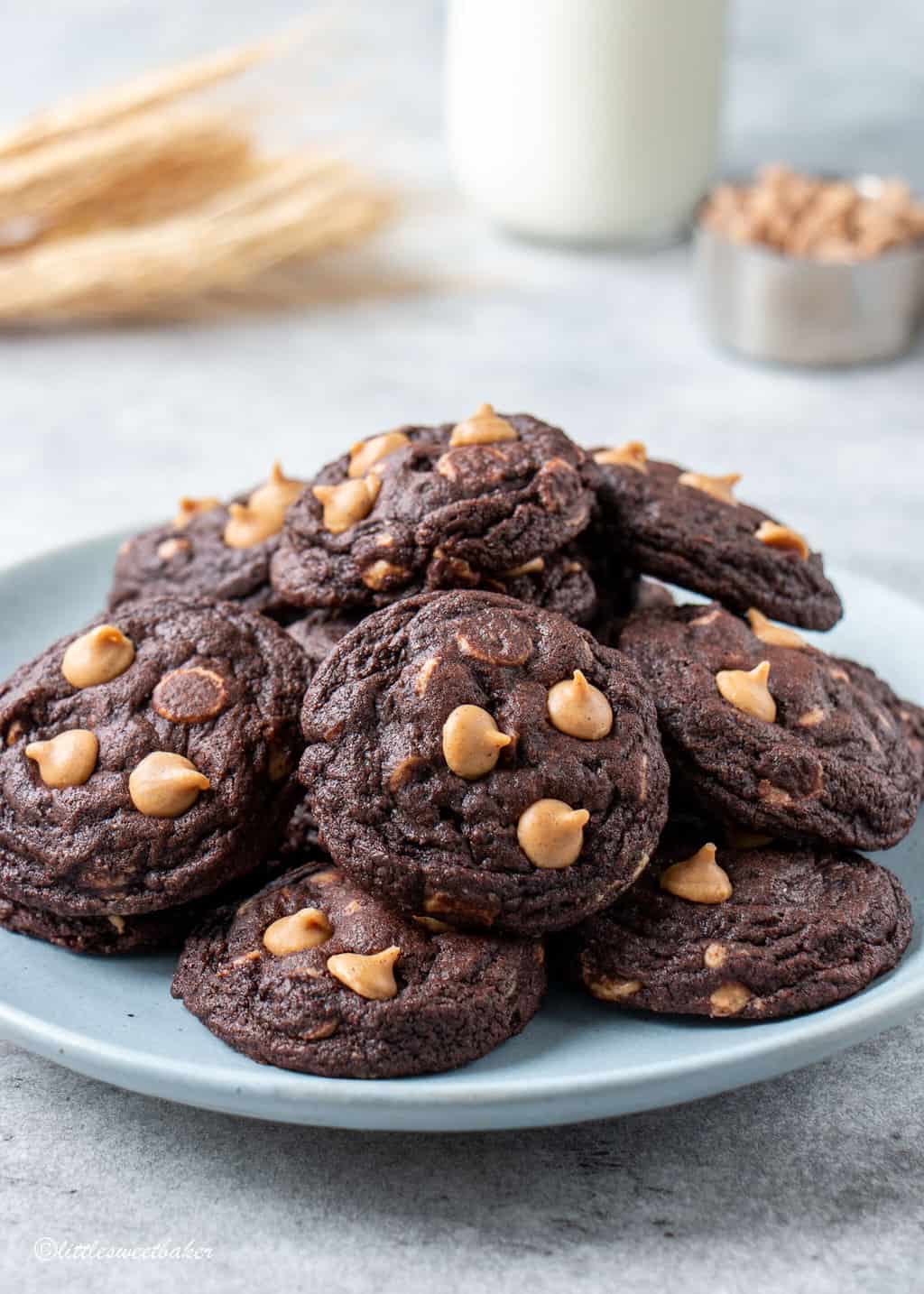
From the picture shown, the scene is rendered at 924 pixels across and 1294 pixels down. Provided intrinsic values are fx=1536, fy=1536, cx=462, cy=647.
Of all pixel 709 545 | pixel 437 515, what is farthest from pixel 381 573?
pixel 709 545

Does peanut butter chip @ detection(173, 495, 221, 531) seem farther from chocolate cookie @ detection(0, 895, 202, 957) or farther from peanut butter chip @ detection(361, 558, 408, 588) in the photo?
chocolate cookie @ detection(0, 895, 202, 957)

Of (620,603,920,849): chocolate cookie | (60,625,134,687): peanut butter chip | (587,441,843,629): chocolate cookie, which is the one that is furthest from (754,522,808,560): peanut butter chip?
(60,625,134,687): peanut butter chip

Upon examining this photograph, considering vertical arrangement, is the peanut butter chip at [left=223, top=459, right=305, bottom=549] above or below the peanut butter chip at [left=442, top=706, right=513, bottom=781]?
below

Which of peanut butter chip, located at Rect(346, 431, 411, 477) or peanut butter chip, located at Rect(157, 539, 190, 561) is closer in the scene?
peanut butter chip, located at Rect(346, 431, 411, 477)

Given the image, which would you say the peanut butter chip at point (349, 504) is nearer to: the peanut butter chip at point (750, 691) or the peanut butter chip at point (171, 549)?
the peanut butter chip at point (171, 549)

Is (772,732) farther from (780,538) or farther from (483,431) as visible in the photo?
(483,431)

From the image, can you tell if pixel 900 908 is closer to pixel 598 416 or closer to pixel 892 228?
pixel 598 416
